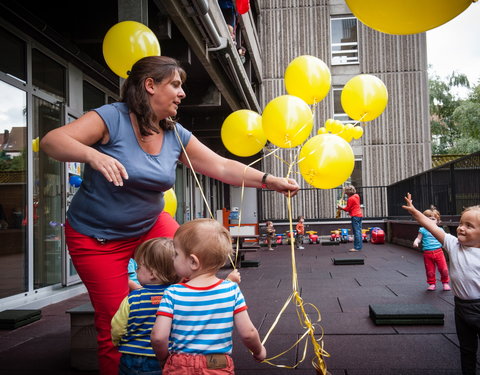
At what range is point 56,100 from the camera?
659 cm

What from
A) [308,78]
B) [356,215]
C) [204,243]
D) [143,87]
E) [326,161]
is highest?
[308,78]

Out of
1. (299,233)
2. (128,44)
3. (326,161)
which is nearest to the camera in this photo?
(326,161)

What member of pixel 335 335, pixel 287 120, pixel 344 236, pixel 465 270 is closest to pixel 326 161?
pixel 287 120

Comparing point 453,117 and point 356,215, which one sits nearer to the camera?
point 356,215

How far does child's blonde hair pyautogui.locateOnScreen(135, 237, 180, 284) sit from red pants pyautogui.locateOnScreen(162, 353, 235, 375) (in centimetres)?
40

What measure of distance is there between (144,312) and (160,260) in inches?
9.7

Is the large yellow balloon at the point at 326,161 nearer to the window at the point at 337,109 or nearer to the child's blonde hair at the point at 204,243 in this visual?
the child's blonde hair at the point at 204,243

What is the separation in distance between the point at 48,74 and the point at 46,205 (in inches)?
73.5

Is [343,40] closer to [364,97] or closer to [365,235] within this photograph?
[365,235]

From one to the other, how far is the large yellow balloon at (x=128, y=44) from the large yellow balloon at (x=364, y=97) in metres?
2.43

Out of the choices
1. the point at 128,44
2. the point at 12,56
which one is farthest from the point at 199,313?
the point at 12,56

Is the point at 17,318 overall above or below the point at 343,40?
below

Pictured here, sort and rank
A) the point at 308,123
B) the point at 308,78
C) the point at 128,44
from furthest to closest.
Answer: the point at 308,78 < the point at 308,123 < the point at 128,44

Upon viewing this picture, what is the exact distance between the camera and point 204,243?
73.7 inches
